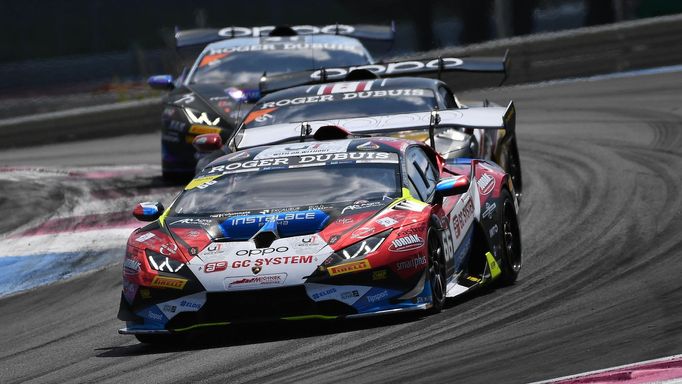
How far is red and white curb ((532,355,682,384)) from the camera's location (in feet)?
19.8

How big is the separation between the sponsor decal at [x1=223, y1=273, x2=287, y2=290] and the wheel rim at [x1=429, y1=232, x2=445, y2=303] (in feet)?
2.83

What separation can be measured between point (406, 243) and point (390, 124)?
294cm

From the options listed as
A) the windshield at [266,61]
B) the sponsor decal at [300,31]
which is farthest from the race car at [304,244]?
the sponsor decal at [300,31]

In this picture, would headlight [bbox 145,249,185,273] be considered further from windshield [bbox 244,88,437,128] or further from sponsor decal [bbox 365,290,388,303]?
windshield [bbox 244,88,437,128]

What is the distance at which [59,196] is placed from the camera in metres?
15.8

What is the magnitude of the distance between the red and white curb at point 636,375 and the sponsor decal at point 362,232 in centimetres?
191

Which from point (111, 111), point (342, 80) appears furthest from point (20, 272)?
point (111, 111)

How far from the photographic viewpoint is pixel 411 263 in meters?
7.86

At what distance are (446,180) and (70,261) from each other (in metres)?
4.30

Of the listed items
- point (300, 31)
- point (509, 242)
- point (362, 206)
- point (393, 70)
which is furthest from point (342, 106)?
point (300, 31)

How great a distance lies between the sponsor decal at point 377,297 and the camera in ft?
25.5

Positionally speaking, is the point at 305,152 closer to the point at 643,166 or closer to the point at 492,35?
the point at 643,166

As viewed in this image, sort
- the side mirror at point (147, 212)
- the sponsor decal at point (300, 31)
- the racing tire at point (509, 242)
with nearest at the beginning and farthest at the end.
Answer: the side mirror at point (147, 212) → the racing tire at point (509, 242) → the sponsor decal at point (300, 31)

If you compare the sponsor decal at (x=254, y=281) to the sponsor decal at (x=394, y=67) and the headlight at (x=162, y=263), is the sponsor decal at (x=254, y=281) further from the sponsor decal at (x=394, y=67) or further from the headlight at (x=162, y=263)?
the sponsor decal at (x=394, y=67)
